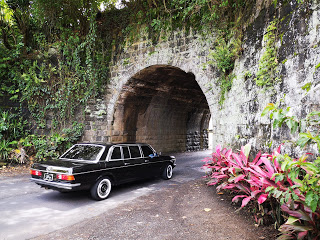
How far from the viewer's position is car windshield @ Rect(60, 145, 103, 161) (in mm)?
5644

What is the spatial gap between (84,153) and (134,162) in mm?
1288

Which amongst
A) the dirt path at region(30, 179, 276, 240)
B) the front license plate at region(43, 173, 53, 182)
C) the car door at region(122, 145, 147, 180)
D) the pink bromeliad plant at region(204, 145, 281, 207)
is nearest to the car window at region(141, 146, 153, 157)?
the car door at region(122, 145, 147, 180)

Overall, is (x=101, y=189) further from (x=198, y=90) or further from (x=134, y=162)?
(x=198, y=90)

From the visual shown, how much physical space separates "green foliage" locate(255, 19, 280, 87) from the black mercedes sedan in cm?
354

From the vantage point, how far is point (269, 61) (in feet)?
15.9

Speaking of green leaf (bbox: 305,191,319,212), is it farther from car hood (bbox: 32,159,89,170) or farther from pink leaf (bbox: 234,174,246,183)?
car hood (bbox: 32,159,89,170)

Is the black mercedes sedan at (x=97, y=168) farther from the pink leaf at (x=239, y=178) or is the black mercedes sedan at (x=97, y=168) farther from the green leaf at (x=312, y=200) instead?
the green leaf at (x=312, y=200)

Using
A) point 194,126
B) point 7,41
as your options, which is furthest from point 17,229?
point 194,126

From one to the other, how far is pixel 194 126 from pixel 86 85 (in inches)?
339

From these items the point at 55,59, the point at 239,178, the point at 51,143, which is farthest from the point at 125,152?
the point at 55,59

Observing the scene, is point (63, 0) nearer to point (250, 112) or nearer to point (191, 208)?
point (250, 112)

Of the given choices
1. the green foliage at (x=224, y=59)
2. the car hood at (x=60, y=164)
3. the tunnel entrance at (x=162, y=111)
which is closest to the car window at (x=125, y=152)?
the car hood at (x=60, y=164)

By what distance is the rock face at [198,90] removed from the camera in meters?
3.97

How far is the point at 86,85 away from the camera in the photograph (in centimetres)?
1046
